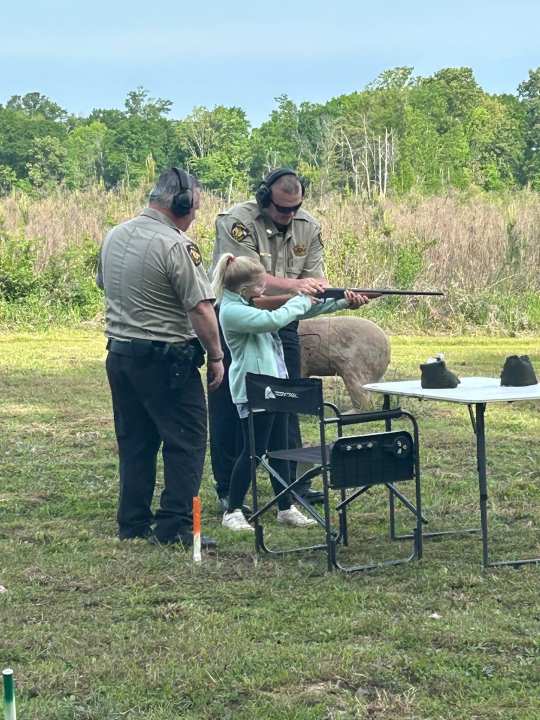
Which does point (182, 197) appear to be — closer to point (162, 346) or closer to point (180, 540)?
point (162, 346)

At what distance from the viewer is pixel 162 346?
20.8 ft

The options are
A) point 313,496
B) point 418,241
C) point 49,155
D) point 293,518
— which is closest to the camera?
point 293,518

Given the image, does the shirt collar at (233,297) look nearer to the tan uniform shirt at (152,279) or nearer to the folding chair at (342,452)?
the tan uniform shirt at (152,279)

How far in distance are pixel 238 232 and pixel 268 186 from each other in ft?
1.13

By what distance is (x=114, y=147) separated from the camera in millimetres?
66562

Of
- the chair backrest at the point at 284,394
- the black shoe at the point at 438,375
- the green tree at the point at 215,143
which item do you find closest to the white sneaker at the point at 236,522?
the chair backrest at the point at 284,394

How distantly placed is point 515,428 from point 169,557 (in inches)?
192

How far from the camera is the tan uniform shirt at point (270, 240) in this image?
7387mm

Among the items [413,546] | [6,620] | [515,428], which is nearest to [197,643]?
[6,620]

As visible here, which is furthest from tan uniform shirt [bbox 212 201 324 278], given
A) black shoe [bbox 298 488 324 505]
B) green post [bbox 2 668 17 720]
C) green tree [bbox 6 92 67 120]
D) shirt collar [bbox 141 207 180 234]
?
green tree [bbox 6 92 67 120]

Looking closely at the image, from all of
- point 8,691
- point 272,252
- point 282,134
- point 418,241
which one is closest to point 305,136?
point 282,134

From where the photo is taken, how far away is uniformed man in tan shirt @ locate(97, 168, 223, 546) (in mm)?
A: 6301

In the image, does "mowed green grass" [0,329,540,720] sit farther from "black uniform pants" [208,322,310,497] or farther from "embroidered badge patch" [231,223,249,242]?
"embroidered badge patch" [231,223,249,242]

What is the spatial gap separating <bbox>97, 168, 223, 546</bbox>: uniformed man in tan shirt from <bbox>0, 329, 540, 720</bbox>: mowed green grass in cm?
34
